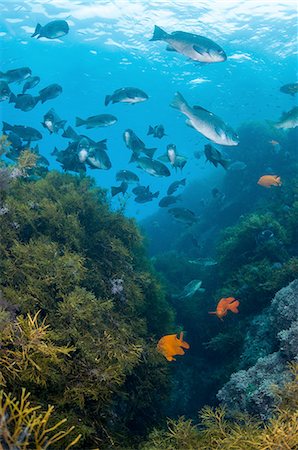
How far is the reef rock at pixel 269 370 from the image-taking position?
3689 mm

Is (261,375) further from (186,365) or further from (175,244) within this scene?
(175,244)

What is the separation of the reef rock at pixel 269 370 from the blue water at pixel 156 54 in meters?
4.11

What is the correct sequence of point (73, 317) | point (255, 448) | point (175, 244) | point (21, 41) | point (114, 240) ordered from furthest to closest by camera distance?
1. point (21, 41)
2. point (175, 244)
3. point (114, 240)
4. point (73, 317)
5. point (255, 448)

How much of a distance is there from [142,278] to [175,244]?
13014 mm

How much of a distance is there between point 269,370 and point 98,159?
18.2ft

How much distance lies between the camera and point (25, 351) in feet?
9.29

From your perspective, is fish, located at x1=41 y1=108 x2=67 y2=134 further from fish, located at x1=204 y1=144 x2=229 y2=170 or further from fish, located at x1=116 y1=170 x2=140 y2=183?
fish, located at x1=204 y1=144 x2=229 y2=170

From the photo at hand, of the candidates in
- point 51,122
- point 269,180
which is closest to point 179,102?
point 51,122

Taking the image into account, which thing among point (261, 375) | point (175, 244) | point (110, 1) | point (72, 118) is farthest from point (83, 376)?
point (72, 118)

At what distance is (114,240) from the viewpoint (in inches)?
242

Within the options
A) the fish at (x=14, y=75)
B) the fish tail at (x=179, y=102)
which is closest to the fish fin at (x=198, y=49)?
the fish tail at (x=179, y=102)

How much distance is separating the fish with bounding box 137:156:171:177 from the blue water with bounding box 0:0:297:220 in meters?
1.61

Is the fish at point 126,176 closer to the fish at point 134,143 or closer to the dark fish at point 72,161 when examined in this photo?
the fish at point 134,143

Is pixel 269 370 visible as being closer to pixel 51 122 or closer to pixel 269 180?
pixel 51 122
